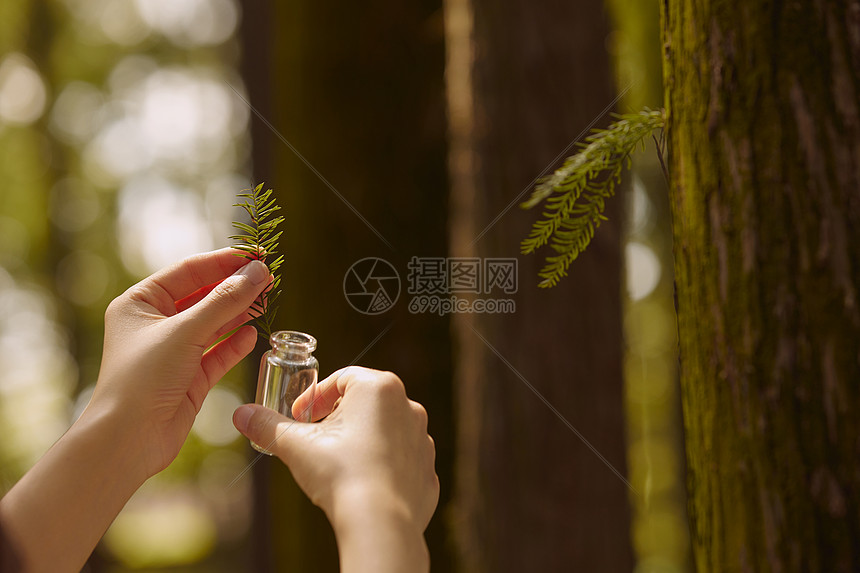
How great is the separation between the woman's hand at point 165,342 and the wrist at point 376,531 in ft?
1.39

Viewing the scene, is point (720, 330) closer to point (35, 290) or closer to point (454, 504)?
point (454, 504)

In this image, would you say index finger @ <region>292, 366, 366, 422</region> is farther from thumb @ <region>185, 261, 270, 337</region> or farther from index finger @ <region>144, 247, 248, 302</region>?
index finger @ <region>144, 247, 248, 302</region>

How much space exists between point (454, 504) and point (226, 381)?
467cm

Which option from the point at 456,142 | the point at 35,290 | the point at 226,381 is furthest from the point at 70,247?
the point at 456,142

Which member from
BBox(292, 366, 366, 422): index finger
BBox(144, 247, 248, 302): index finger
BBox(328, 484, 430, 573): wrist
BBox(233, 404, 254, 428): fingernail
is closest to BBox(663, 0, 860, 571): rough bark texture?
BBox(328, 484, 430, 573): wrist

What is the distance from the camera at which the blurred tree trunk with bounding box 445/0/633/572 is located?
1.88 m

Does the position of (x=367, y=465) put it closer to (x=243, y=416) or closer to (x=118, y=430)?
(x=243, y=416)

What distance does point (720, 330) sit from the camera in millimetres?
751

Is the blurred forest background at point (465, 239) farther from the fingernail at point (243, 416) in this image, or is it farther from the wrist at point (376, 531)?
the wrist at point (376, 531)

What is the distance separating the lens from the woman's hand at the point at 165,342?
3.31ft

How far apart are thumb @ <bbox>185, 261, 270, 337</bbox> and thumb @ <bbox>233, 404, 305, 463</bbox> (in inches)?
6.5

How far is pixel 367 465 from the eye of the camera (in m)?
0.81

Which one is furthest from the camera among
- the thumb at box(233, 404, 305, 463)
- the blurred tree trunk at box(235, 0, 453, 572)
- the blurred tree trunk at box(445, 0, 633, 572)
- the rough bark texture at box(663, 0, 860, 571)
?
the blurred tree trunk at box(235, 0, 453, 572)

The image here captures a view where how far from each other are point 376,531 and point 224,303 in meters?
0.49
